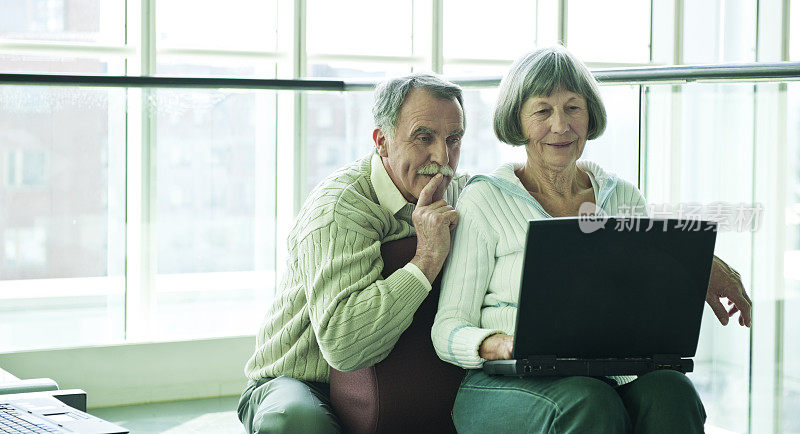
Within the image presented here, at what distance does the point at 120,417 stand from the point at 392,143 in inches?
82.6

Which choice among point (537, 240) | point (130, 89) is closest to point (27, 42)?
point (130, 89)

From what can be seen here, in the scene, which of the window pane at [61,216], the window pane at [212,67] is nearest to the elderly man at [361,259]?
the window pane at [61,216]

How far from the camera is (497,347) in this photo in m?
1.84

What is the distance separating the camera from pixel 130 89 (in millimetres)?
3930

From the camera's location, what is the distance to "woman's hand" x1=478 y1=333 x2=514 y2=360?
5.93ft

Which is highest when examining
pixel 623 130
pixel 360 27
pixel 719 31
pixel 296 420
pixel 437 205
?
pixel 719 31

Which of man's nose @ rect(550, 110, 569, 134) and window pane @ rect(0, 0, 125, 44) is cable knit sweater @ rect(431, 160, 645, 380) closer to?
man's nose @ rect(550, 110, 569, 134)

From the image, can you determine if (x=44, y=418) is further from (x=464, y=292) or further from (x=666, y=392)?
(x=666, y=392)

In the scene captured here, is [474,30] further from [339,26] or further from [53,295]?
[53,295]

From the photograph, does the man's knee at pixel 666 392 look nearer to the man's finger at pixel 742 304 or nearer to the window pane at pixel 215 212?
the man's finger at pixel 742 304

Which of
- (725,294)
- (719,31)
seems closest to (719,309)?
(725,294)

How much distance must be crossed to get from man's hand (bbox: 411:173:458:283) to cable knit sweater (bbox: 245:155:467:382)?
29mm

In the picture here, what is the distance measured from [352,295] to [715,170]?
160 centimetres

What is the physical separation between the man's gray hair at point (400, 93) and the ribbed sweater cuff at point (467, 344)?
0.55 meters
